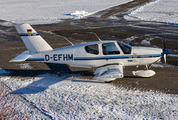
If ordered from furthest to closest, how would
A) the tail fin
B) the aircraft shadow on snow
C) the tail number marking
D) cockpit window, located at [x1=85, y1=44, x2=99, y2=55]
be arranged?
1. the tail fin
2. the tail number marking
3. cockpit window, located at [x1=85, y1=44, x2=99, y2=55]
4. the aircraft shadow on snow

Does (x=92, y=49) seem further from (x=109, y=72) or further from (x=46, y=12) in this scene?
(x=46, y=12)

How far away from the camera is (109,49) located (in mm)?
10602

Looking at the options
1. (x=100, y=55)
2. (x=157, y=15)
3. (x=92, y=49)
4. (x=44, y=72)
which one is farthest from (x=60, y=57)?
(x=157, y=15)

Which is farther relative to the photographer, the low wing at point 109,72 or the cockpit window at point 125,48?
A: the cockpit window at point 125,48

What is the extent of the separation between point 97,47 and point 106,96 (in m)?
2.92

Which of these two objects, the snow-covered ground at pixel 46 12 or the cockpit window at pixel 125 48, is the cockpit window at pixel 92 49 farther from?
Answer: the snow-covered ground at pixel 46 12

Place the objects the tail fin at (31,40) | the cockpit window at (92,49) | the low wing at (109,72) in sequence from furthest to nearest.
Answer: the tail fin at (31,40)
the cockpit window at (92,49)
the low wing at (109,72)

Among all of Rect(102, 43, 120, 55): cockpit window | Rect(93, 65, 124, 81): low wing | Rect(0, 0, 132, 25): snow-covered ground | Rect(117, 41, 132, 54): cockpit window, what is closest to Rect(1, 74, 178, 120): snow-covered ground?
Rect(93, 65, 124, 81): low wing

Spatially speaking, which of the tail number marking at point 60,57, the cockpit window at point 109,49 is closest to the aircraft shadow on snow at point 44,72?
the tail number marking at point 60,57

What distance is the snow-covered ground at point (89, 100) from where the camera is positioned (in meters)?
7.82

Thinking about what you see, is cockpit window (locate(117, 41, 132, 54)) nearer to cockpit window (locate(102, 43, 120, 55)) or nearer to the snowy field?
cockpit window (locate(102, 43, 120, 55))

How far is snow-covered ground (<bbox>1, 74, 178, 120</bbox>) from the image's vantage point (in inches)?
308

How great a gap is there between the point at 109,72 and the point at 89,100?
1.87 metres

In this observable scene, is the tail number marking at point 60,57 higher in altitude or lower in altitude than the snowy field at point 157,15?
lower
